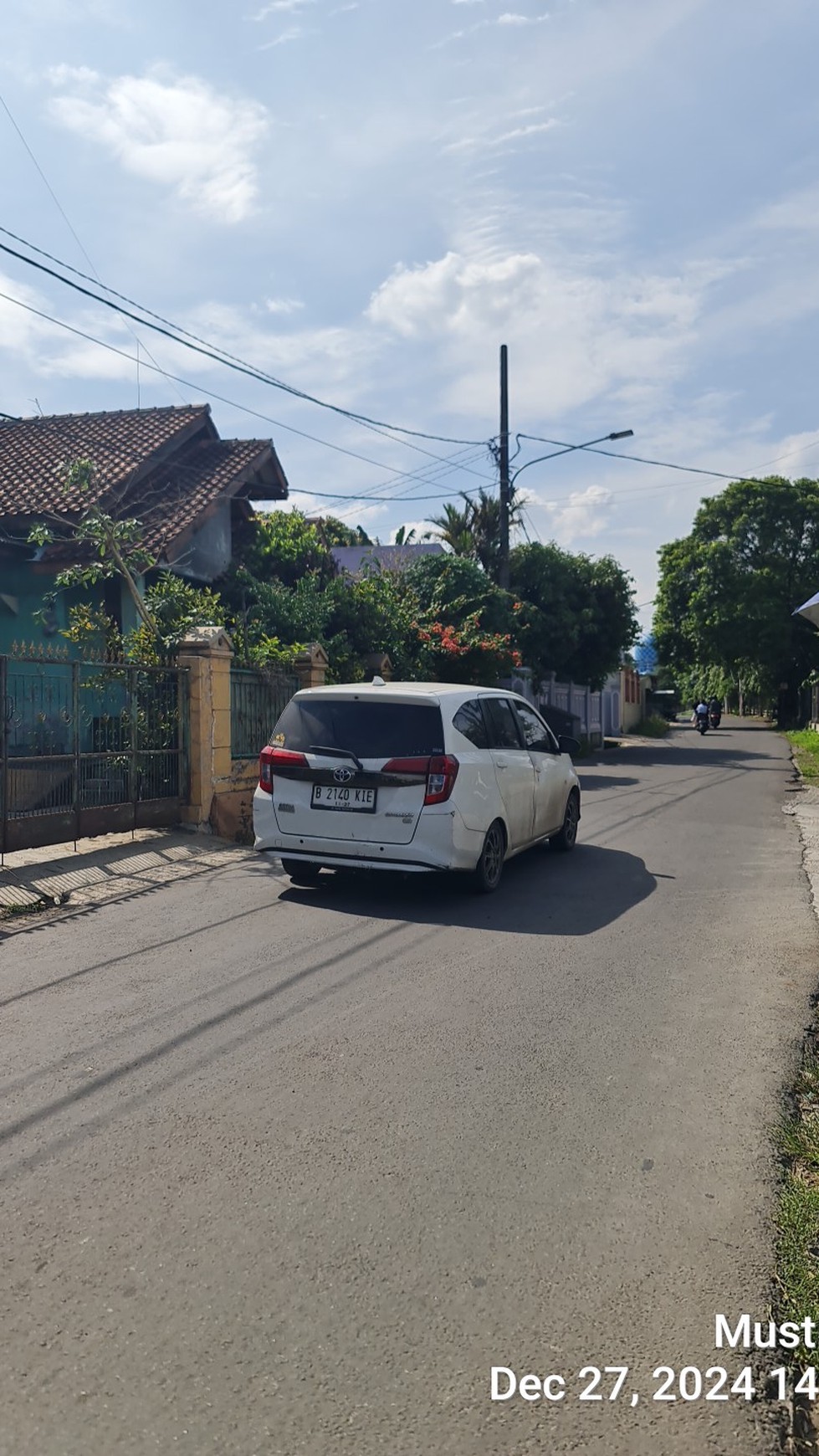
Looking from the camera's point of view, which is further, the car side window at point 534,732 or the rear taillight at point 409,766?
the car side window at point 534,732

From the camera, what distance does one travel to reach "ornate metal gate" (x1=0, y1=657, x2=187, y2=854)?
9.66 metres

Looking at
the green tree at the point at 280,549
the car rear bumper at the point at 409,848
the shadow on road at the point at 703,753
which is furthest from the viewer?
the shadow on road at the point at 703,753

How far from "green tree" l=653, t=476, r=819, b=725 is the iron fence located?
1634 inches

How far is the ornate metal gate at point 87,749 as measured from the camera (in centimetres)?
966

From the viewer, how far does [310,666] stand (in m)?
14.4

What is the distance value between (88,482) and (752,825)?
929cm

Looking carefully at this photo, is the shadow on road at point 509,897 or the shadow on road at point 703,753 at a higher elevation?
the shadow on road at point 703,753

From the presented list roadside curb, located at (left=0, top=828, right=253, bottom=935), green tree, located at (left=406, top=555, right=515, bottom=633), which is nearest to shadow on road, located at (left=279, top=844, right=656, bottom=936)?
roadside curb, located at (left=0, top=828, right=253, bottom=935)

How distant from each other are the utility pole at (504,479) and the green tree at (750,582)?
26989mm

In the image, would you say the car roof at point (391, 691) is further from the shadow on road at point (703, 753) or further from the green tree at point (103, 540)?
the shadow on road at point (703, 753)

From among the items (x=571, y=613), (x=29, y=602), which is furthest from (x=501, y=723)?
(x=571, y=613)

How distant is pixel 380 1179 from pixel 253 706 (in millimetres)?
9929

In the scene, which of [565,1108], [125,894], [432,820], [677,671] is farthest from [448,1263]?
[677,671]

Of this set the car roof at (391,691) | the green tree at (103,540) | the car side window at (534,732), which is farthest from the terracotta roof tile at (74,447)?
the car roof at (391,691)
